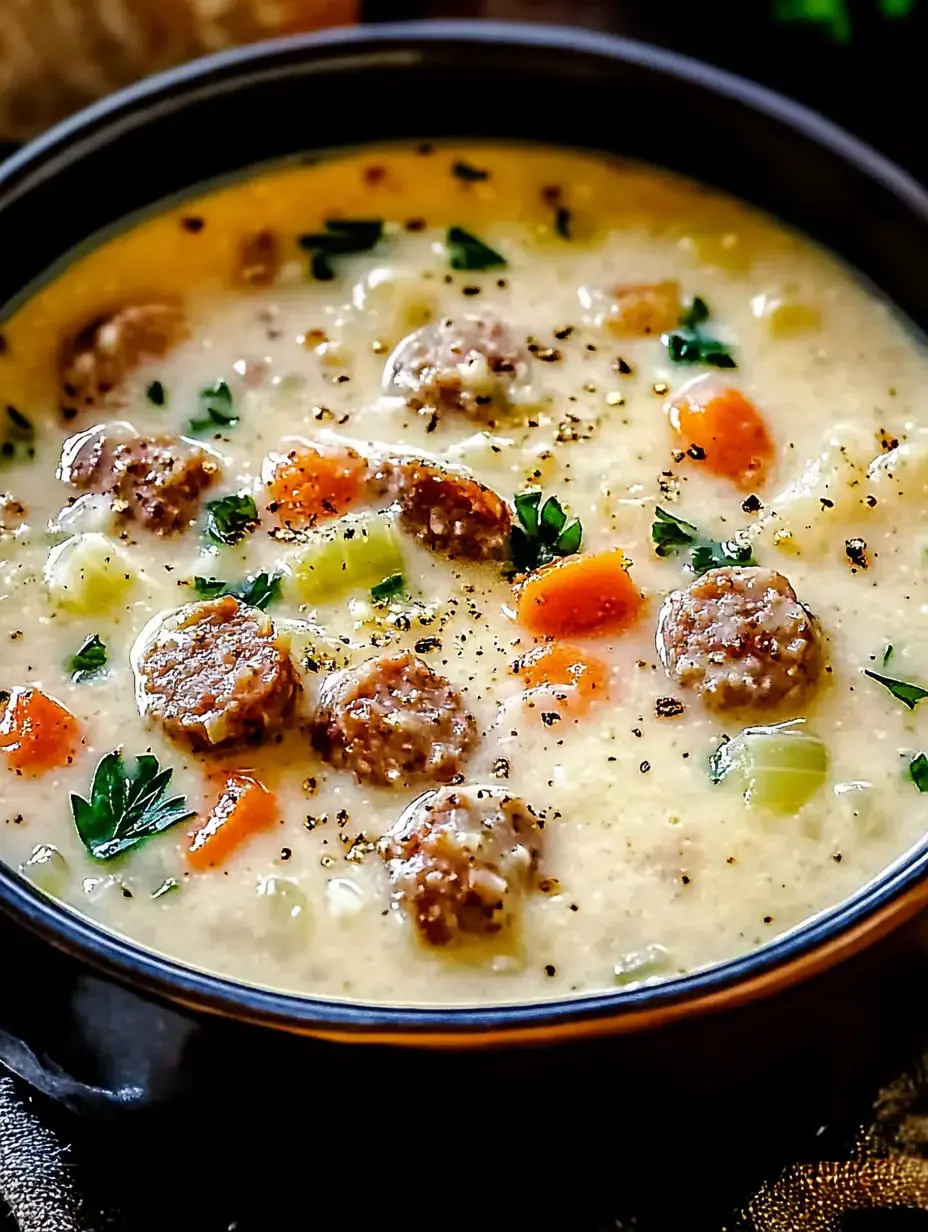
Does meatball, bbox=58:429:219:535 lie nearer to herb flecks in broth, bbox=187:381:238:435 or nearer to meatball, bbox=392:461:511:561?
herb flecks in broth, bbox=187:381:238:435

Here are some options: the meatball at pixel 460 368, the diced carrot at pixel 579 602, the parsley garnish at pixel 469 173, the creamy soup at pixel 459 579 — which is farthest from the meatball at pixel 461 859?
the parsley garnish at pixel 469 173

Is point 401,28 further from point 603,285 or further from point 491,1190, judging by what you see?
point 491,1190

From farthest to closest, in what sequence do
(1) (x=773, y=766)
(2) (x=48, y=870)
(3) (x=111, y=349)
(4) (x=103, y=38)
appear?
(4) (x=103, y=38) → (3) (x=111, y=349) → (1) (x=773, y=766) → (2) (x=48, y=870)

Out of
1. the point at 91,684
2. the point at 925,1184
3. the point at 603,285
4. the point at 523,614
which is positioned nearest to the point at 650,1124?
the point at 925,1184

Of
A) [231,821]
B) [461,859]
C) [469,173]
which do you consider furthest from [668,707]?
[469,173]

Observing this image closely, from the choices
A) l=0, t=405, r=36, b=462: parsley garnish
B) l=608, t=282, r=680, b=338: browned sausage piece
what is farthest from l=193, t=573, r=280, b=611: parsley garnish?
l=608, t=282, r=680, b=338: browned sausage piece

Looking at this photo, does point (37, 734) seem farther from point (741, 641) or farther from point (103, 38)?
point (103, 38)
